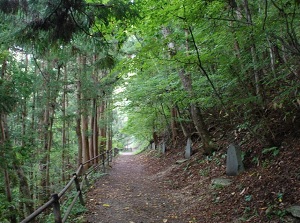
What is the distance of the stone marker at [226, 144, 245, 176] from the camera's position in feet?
23.2

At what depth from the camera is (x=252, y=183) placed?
585 centimetres

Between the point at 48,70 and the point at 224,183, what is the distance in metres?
9.03

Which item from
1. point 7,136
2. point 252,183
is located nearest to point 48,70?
point 7,136

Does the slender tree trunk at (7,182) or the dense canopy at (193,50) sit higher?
the dense canopy at (193,50)

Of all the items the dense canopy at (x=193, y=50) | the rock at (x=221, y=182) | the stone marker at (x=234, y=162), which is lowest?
the rock at (x=221, y=182)

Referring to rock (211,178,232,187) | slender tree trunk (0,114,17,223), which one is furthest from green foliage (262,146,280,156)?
slender tree trunk (0,114,17,223)

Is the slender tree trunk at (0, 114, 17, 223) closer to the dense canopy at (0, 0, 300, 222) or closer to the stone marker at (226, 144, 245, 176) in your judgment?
the dense canopy at (0, 0, 300, 222)

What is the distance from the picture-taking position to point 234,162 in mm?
7176

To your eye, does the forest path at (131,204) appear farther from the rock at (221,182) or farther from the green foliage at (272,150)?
the green foliage at (272,150)

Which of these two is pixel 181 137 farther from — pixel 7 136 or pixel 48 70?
pixel 7 136

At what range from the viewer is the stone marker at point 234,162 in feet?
23.2

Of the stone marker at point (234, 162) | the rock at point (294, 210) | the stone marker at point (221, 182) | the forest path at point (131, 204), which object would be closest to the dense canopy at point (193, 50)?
the stone marker at point (234, 162)

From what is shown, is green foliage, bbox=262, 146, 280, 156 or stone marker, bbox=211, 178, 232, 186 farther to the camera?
stone marker, bbox=211, 178, 232, 186

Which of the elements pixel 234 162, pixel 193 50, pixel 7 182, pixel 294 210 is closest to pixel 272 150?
pixel 234 162
